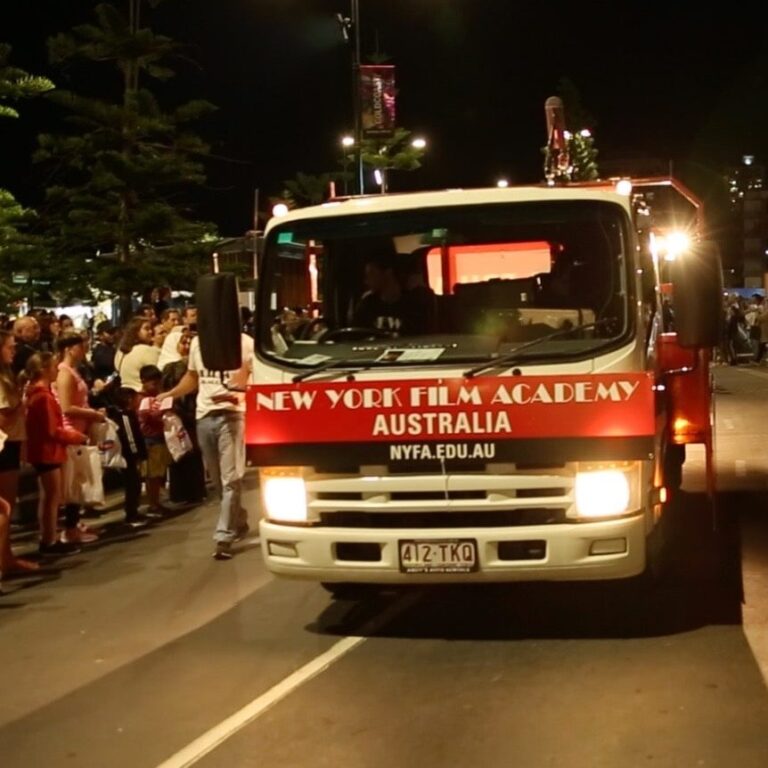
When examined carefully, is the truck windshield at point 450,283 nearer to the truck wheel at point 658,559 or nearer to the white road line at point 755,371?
the truck wheel at point 658,559

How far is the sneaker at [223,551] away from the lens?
10242mm

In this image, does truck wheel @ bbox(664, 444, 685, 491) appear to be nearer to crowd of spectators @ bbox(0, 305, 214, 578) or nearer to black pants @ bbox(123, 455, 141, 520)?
crowd of spectators @ bbox(0, 305, 214, 578)

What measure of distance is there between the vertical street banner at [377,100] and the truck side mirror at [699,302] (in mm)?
16682

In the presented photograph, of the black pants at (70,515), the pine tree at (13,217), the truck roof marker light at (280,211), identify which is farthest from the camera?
the pine tree at (13,217)

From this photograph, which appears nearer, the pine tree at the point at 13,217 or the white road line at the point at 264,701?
the white road line at the point at 264,701

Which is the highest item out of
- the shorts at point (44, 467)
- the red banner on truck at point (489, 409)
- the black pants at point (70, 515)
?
the red banner on truck at point (489, 409)

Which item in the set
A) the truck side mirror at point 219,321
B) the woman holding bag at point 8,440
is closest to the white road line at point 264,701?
the truck side mirror at point 219,321

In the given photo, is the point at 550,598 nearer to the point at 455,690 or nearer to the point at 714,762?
the point at 455,690

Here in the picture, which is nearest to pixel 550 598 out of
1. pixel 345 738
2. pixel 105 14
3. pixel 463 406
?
pixel 463 406

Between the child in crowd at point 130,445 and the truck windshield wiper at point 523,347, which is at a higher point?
the truck windshield wiper at point 523,347

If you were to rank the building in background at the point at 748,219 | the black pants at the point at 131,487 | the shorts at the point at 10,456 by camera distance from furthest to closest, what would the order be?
the building in background at the point at 748,219 < the black pants at the point at 131,487 < the shorts at the point at 10,456

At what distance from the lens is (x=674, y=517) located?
36.5ft

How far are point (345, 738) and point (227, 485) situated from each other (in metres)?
4.63

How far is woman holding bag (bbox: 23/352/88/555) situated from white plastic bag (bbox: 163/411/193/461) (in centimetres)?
174
